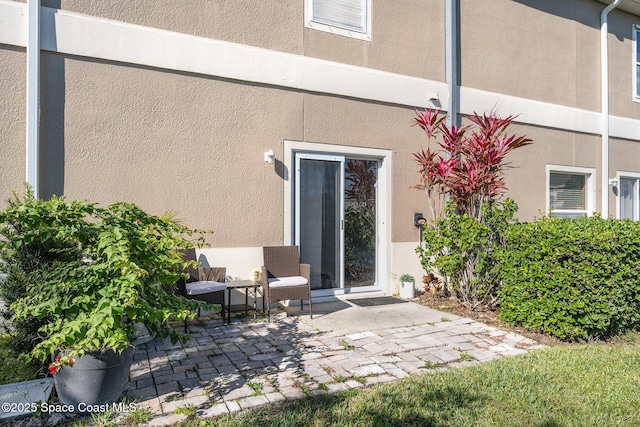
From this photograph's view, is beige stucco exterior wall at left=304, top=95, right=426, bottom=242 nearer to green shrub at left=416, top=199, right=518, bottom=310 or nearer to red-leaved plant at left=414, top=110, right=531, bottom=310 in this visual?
red-leaved plant at left=414, top=110, right=531, bottom=310

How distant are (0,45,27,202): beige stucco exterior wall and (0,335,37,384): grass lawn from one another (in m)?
1.93

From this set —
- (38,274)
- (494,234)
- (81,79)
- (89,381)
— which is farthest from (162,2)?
(494,234)

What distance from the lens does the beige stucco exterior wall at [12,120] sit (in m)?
4.61

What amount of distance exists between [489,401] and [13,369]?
12.9 feet

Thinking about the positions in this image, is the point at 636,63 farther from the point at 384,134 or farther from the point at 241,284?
the point at 241,284

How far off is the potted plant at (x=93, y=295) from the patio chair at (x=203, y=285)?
1.54 metres

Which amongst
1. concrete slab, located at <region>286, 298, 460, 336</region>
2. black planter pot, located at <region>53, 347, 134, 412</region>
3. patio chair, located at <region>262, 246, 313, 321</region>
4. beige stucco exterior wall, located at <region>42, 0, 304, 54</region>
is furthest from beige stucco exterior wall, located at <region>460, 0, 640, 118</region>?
black planter pot, located at <region>53, 347, 134, 412</region>

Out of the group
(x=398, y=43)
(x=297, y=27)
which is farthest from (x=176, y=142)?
(x=398, y=43)

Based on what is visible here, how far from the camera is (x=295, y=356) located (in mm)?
4086

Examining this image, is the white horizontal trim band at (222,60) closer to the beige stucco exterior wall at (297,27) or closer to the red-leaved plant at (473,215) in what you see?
the beige stucco exterior wall at (297,27)

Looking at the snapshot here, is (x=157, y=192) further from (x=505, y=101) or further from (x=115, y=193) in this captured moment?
(x=505, y=101)

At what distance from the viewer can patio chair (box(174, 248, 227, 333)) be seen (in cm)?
482

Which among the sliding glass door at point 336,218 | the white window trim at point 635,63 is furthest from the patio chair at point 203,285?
the white window trim at point 635,63

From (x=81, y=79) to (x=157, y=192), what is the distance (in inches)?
63.3
